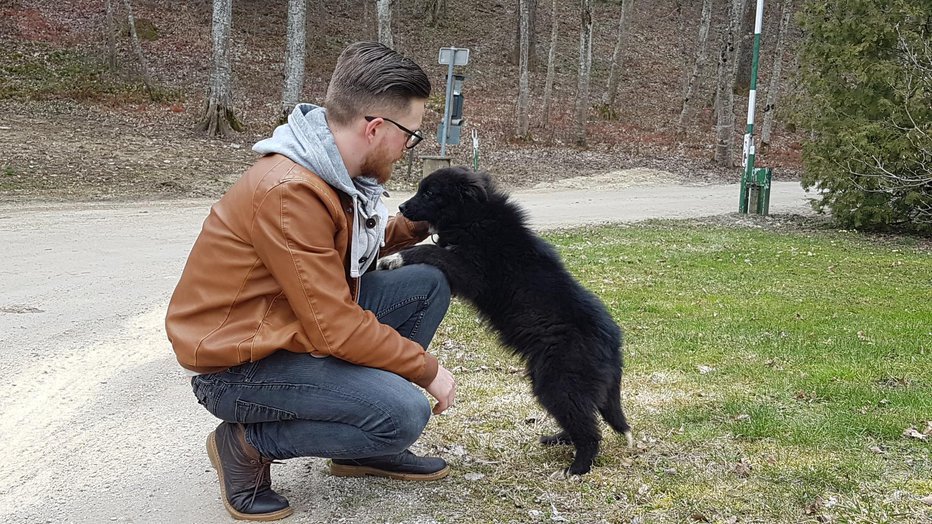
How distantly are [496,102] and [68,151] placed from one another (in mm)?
18149

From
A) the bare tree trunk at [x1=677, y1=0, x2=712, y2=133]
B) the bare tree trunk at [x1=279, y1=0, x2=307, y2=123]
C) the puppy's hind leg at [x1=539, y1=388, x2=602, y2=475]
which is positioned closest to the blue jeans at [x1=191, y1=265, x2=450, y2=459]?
the puppy's hind leg at [x1=539, y1=388, x2=602, y2=475]

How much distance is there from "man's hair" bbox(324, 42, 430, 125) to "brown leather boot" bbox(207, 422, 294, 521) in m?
1.33

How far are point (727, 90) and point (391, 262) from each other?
2206 centimetres

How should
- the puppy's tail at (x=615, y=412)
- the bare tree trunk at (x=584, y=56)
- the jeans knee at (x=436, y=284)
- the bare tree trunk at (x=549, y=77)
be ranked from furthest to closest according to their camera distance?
the bare tree trunk at (x=549, y=77), the bare tree trunk at (x=584, y=56), the puppy's tail at (x=615, y=412), the jeans knee at (x=436, y=284)

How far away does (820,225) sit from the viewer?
16.3 meters

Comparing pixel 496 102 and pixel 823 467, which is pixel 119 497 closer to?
pixel 823 467

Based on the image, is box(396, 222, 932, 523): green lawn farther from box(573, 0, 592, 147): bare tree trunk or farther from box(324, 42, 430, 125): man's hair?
box(573, 0, 592, 147): bare tree trunk

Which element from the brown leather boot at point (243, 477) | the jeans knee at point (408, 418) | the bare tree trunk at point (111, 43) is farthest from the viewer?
the bare tree trunk at point (111, 43)

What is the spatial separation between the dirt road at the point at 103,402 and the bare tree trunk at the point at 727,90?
17.9 meters

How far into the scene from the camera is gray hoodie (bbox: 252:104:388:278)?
3035mm

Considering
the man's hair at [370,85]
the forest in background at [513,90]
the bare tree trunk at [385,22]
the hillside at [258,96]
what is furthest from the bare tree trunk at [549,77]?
the man's hair at [370,85]

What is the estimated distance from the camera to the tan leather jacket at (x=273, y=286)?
2893mm

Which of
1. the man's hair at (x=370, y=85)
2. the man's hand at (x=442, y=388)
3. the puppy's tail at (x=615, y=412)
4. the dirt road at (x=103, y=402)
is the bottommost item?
the dirt road at (x=103, y=402)

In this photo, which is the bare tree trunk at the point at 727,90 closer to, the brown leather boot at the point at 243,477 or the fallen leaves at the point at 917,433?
the fallen leaves at the point at 917,433
